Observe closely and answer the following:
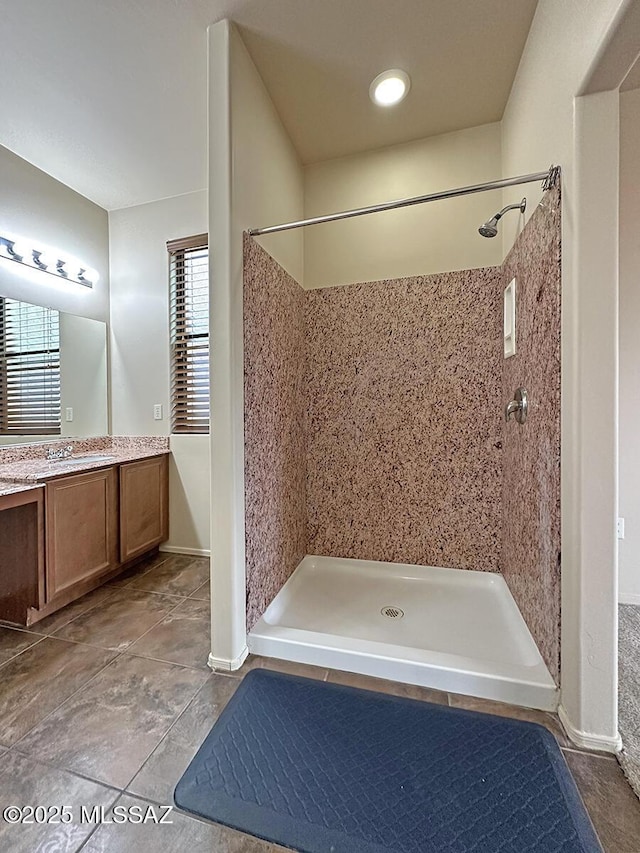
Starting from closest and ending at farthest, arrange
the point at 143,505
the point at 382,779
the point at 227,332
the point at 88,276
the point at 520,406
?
the point at 382,779 → the point at 227,332 → the point at 520,406 → the point at 143,505 → the point at 88,276

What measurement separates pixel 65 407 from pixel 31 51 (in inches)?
75.5

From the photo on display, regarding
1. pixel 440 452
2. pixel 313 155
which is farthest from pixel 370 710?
pixel 313 155

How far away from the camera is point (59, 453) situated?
7.99 ft

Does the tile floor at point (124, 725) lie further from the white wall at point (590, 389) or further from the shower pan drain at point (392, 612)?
the shower pan drain at point (392, 612)

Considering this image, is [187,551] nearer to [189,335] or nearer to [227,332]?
[189,335]

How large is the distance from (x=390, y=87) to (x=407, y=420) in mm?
1789

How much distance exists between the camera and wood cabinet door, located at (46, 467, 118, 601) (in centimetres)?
193

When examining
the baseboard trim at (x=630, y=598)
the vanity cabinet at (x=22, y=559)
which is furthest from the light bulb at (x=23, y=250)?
the baseboard trim at (x=630, y=598)

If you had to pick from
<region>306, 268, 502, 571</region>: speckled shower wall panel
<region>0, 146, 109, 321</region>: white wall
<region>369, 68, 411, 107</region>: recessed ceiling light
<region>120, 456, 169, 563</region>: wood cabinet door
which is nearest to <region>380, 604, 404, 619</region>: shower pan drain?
<region>306, 268, 502, 571</region>: speckled shower wall panel

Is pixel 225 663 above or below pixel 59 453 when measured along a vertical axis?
below

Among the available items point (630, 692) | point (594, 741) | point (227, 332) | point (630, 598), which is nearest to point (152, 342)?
point (227, 332)

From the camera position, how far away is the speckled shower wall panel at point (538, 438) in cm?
136

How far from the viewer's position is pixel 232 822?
3.19ft

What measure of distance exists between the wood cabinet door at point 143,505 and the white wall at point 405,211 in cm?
176
